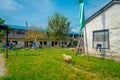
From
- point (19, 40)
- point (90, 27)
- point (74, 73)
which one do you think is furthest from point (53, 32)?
point (74, 73)

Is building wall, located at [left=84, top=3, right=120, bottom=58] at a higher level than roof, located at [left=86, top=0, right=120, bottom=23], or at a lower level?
lower

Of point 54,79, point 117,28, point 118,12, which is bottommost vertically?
point 54,79

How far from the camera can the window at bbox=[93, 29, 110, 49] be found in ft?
55.6

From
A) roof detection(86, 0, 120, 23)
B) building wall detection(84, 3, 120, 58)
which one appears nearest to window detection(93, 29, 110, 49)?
building wall detection(84, 3, 120, 58)

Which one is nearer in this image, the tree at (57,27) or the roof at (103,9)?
the roof at (103,9)

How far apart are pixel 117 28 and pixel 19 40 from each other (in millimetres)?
41142

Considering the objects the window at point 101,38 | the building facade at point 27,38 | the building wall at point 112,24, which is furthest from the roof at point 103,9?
the building facade at point 27,38

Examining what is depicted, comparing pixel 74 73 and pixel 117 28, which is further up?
pixel 117 28

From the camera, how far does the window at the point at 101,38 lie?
1694cm

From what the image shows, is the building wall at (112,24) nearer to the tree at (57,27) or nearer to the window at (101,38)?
the window at (101,38)

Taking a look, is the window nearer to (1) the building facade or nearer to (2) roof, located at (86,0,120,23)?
(2) roof, located at (86,0,120,23)

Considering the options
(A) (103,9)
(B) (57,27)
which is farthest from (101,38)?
(B) (57,27)

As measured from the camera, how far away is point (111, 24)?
634 inches

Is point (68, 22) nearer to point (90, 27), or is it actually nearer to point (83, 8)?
point (90, 27)
